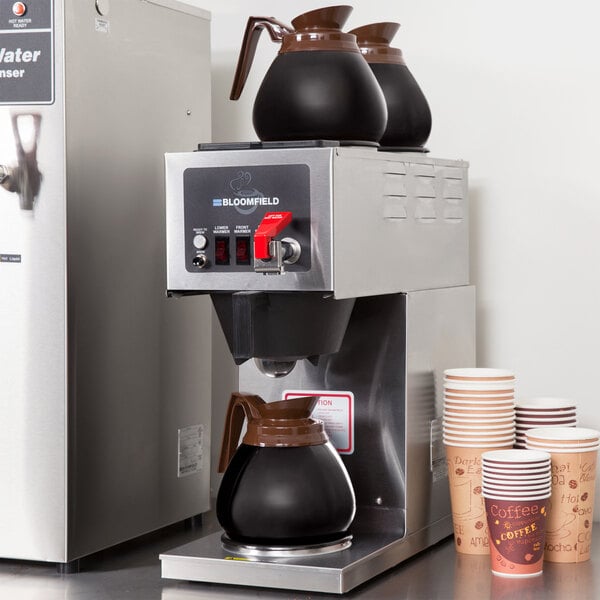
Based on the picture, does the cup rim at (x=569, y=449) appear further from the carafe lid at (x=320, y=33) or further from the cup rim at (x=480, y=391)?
the carafe lid at (x=320, y=33)

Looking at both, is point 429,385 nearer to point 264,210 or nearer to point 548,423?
point 548,423

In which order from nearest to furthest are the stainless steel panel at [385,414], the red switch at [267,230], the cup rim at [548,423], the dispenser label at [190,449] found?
1. the red switch at [267,230]
2. the stainless steel panel at [385,414]
3. the cup rim at [548,423]
4. the dispenser label at [190,449]

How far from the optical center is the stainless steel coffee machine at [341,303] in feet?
4.35

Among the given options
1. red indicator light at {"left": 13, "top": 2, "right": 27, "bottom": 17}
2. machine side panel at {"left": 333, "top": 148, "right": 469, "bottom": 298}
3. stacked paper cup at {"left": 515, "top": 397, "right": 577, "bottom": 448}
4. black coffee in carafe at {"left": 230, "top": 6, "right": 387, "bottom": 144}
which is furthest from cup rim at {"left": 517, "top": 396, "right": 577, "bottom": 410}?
red indicator light at {"left": 13, "top": 2, "right": 27, "bottom": 17}

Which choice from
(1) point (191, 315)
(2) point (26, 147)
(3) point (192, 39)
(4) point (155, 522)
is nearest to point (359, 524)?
(4) point (155, 522)

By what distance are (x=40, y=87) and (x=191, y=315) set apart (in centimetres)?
46

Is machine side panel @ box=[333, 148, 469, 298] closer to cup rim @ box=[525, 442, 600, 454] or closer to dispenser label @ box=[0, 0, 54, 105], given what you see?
cup rim @ box=[525, 442, 600, 454]

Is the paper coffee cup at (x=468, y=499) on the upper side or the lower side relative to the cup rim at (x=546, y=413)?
lower

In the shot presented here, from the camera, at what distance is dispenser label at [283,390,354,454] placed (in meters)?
1.56

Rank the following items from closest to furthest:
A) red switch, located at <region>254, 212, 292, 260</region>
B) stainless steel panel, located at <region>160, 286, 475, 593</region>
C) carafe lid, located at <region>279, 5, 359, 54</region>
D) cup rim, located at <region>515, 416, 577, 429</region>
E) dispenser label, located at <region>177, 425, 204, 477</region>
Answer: red switch, located at <region>254, 212, 292, 260</region>
carafe lid, located at <region>279, 5, 359, 54</region>
stainless steel panel, located at <region>160, 286, 475, 593</region>
cup rim, located at <region>515, 416, 577, 429</region>
dispenser label, located at <region>177, 425, 204, 477</region>

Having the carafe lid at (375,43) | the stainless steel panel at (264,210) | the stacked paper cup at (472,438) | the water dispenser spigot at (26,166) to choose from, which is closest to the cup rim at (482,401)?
the stacked paper cup at (472,438)

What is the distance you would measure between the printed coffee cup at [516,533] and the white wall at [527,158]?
39cm

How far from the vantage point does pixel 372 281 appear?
4.67 ft

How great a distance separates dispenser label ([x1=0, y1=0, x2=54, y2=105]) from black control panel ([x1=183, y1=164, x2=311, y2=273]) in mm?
250
